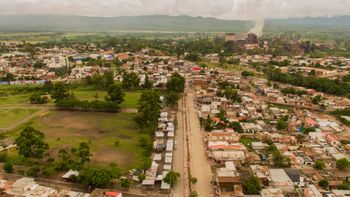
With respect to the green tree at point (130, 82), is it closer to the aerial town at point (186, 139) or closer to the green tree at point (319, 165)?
the aerial town at point (186, 139)

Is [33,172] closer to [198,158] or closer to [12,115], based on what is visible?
[198,158]

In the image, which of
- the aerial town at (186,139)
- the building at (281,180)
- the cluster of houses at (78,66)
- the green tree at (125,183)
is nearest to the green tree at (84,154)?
the aerial town at (186,139)

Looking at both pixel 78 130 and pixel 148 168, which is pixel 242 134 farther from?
pixel 78 130

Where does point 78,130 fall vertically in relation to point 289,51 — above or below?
below

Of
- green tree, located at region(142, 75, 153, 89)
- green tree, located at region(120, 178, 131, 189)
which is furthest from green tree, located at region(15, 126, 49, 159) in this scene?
green tree, located at region(142, 75, 153, 89)

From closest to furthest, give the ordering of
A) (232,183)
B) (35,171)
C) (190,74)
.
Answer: (232,183) → (35,171) → (190,74)

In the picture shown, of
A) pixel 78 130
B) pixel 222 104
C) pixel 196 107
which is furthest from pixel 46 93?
pixel 222 104
